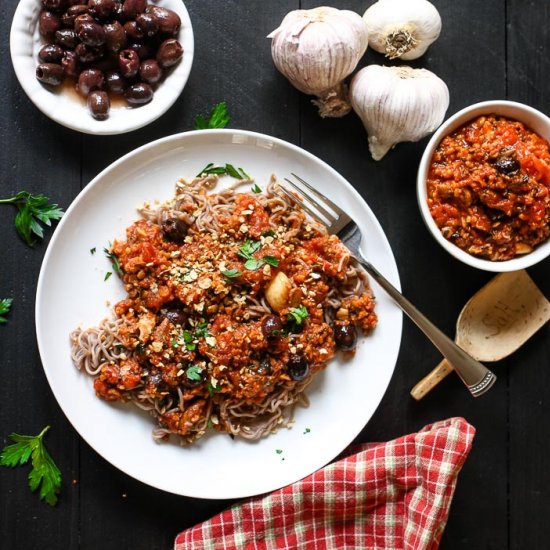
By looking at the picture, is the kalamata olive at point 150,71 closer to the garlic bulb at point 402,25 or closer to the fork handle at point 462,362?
the garlic bulb at point 402,25

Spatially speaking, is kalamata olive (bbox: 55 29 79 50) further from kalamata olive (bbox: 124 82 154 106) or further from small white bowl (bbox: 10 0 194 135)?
kalamata olive (bbox: 124 82 154 106)

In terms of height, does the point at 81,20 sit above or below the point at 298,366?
above

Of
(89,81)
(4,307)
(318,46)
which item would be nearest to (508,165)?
(318,46)

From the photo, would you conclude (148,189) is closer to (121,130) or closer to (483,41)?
(121,130)

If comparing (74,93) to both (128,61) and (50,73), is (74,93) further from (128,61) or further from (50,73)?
(128,61)

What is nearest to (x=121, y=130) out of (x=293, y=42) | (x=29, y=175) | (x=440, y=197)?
(x=29, y=175)

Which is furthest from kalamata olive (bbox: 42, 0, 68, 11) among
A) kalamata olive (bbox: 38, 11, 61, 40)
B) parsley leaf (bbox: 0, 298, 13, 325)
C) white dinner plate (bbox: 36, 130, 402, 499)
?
parsley leaf (bbox: 0, 298, 13, 325)
